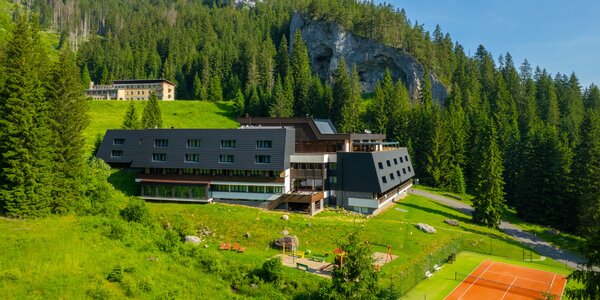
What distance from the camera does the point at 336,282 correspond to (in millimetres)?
22062

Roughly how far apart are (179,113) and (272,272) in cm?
8265

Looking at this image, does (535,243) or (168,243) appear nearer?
(168,243)

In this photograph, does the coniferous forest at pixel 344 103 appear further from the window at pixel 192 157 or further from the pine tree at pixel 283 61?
the window at pixel 192 157

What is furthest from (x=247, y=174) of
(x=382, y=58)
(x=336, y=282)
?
(x=382, y=58)

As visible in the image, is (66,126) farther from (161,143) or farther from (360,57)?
(360,57)

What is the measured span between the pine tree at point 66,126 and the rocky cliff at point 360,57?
107735mm

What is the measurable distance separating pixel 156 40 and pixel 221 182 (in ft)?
418

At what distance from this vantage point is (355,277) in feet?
71.8

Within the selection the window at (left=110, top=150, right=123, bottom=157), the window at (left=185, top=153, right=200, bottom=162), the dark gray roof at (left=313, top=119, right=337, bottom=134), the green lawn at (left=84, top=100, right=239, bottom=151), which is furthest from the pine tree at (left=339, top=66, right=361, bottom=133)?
the window at (left=110, top=150, right=123, bottom=157)

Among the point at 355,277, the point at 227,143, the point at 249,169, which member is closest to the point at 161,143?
the point at 227,143

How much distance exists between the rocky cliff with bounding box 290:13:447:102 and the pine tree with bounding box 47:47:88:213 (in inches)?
4242

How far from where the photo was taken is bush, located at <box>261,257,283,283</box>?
26109 mm

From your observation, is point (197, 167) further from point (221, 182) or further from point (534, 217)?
point (534, 217)

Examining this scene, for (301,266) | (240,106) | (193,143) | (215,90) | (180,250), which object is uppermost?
(215,90)
